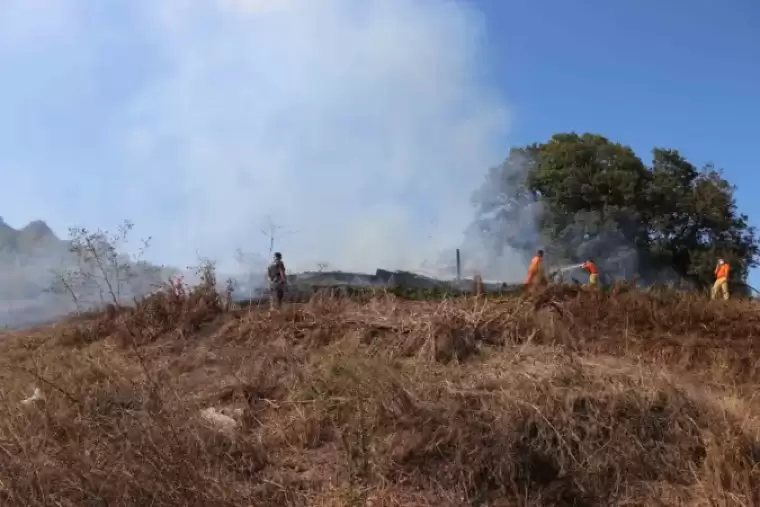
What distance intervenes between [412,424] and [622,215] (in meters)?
25.4

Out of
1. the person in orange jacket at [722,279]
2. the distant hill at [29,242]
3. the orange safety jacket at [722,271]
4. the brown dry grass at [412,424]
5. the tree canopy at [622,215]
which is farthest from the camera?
the tree canopy at [622,215]

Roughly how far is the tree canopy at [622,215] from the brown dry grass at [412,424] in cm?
2149

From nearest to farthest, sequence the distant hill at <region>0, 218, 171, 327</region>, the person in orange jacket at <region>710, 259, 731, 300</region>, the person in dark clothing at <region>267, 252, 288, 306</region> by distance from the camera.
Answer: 1. the person in dark clothing at <region>267, 252, 288, 306</region>
2. the person in orange jacket at <region>710, 259, 731, 300</region>
3. the distant hill at <region>0, 218, 171, 327</region>

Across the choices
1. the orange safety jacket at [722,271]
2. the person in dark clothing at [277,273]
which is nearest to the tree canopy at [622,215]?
the orange safety jacket at [722,271]

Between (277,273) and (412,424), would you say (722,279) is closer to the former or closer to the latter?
(277,273)

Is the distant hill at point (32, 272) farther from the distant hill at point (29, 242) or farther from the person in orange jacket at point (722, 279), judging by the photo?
the person in orange jacket at point (722, 279)

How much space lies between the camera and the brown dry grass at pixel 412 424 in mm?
4445

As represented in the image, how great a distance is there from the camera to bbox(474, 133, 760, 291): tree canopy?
28344 mm

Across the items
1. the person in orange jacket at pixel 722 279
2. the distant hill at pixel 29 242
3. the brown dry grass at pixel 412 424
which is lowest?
the brown dry grass at pixel 412 424

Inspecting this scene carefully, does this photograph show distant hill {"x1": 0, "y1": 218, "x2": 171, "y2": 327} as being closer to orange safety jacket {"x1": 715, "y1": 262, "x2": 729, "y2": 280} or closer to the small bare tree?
the small bare tree

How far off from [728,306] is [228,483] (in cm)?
666

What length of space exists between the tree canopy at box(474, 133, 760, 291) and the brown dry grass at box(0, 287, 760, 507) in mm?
21489

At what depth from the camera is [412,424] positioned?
16.5 ft

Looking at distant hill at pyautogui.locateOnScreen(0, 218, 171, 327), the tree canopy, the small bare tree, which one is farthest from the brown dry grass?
the tree canopy
